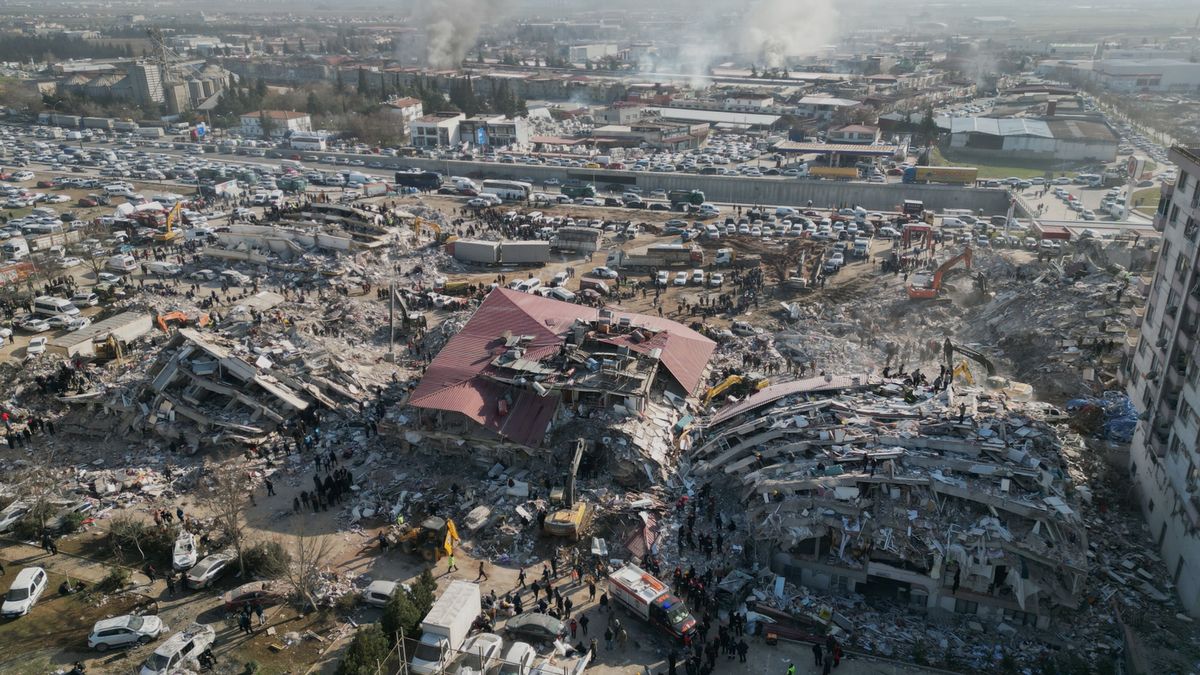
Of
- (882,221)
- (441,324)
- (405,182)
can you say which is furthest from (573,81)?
(441,324)

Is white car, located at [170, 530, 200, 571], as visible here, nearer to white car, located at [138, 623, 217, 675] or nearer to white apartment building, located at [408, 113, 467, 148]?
white car, located at [138, 623, 217, 675]

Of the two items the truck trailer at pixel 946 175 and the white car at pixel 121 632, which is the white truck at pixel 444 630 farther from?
the truck trailer at pixel 946 175

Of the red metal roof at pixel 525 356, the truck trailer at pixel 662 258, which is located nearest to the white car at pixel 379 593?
the red metal roof at pixel 525 356

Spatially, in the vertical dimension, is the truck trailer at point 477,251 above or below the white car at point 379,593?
above

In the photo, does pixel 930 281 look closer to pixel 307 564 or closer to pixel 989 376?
pixel 989 376

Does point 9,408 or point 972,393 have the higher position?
point 972,393

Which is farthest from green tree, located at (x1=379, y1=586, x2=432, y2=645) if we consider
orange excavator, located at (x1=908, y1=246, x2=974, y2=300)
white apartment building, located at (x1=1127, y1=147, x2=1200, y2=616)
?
orange excavator, located at (x1=908, y1=246, x2=974, y2=300)

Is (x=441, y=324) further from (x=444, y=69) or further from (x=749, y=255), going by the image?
(x=444, y=69)

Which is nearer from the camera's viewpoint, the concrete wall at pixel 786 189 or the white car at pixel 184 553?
the white car at pixel 184 553
